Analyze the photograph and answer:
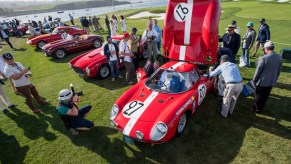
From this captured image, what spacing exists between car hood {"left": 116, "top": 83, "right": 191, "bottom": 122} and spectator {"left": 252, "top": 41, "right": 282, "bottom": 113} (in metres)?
2.08

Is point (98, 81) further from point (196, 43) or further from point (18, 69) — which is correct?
point (196, 43)

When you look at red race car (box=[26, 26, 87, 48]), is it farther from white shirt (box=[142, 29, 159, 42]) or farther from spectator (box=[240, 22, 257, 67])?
spectator (box=[240, 22, 257, 67])

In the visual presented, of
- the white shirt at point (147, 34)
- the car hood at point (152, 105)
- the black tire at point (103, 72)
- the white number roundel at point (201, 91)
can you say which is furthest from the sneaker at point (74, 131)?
the white shirt at point (147, 34)

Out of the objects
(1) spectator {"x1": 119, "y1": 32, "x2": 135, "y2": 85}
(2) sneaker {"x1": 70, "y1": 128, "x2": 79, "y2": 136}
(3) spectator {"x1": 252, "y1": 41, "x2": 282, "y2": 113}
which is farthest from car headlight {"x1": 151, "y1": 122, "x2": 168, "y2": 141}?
(1) spectator {"x1": 119, "y1": 32, "x2": 135, "y2": 85}

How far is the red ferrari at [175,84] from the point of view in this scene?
4.54 metres

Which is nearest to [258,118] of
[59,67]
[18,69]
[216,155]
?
[216,155]

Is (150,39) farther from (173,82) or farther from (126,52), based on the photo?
(173,82)

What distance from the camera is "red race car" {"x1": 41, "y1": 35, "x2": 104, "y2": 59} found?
12.2m

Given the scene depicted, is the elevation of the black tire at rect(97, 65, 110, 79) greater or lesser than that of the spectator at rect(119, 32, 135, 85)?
Result: lesser

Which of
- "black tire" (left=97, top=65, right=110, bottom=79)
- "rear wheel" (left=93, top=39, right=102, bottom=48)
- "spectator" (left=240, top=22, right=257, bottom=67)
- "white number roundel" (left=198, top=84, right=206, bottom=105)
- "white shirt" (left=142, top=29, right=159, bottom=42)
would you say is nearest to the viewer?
"white number roundel" (left=198, top=84, right=206, bottom=105)

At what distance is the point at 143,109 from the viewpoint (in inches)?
195

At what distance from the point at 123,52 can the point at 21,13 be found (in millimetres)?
124286

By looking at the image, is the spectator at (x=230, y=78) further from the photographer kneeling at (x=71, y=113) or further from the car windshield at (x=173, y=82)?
the photographer kneeling at (x=71, y=113)

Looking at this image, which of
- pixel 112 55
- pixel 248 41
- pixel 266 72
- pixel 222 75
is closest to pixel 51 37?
pixel 112 55
